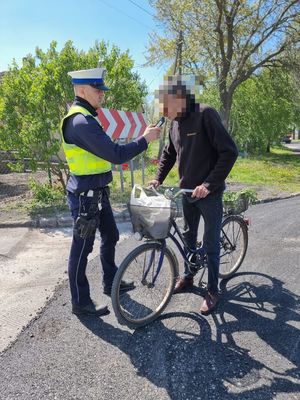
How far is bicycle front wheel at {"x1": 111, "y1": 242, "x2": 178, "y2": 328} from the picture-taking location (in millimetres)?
3275

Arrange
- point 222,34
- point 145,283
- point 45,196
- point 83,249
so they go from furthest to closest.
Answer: point 222,34, point 45,196, point 145,283, point 83,249

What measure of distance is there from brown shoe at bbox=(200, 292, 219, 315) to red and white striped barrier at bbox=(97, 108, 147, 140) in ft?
15.0

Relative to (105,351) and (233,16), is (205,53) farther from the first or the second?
(105,351)

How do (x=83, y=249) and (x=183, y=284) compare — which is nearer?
(x=83, y=249)

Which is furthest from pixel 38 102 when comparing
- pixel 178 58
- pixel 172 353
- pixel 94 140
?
pixel 178 58

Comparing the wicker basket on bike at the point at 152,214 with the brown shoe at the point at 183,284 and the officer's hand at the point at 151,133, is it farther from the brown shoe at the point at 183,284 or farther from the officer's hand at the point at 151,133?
the brown shoe at the point at 183,284

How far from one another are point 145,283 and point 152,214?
0.77 m

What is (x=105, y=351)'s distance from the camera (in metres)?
3.05

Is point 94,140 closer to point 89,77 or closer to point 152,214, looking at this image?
point 89,77

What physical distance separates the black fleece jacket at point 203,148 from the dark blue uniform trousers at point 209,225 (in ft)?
0.52

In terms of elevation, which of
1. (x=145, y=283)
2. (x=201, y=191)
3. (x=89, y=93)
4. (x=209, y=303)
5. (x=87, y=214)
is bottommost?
(x=209, y=303)

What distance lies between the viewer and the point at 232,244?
4.34 metres

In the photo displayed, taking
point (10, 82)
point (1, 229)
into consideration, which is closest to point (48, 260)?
point (1, 229)

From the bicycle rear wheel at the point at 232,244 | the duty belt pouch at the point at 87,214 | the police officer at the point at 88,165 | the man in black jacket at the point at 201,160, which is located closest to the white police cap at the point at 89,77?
the police officer at the point at 88,165
